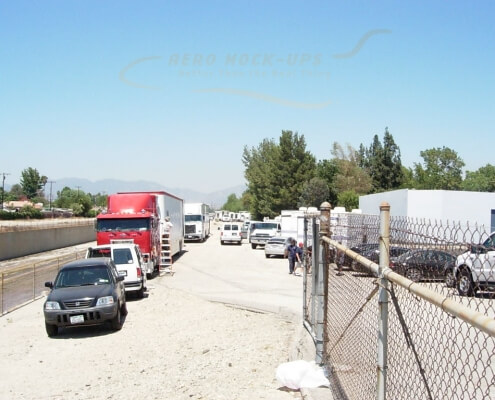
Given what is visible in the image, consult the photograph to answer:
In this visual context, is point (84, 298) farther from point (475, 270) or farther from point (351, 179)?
point (351, 179)

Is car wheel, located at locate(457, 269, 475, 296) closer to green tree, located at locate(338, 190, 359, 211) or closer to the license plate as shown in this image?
the license plate

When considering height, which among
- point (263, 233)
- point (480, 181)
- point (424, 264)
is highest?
point (480, 181)

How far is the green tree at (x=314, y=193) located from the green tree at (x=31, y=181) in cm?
10553

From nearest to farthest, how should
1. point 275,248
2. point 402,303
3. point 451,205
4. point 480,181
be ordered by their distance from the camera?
point 402,303 → point 275,248 → point 451,205 → point 480,181

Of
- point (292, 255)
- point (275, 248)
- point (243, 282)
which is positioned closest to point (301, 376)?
point (243, 282)

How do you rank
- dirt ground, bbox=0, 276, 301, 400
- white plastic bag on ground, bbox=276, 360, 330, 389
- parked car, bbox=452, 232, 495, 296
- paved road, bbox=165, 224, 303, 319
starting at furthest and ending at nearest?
paved road, bbox=165, 224, 303, 319
dirt ground, bbox=0, 276, 301, 400
white plastic bag on ground, bbox=276, 360, 330, 389
parked car, bbox=452, 232, 495, 296

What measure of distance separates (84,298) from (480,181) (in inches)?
4330

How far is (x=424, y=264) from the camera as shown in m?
3.98

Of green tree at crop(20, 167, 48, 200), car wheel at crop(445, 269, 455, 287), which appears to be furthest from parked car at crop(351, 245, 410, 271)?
green tree at crop(20, 167, 48, 200)

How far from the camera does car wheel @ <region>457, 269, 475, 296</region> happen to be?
11.4ft

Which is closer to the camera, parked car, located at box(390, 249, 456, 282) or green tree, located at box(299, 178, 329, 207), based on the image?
parked car, located at box(390, 249, 456, 282)

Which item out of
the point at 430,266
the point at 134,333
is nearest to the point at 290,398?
the point at 430,266

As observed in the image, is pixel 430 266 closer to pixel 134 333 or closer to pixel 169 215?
pixel 134 333

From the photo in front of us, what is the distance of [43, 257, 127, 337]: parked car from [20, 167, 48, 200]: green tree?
158 meters
